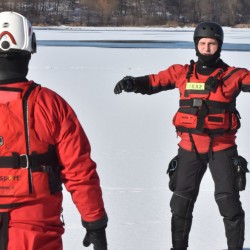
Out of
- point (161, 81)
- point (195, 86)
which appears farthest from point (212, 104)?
point (161, 81)

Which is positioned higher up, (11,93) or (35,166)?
(11,93)

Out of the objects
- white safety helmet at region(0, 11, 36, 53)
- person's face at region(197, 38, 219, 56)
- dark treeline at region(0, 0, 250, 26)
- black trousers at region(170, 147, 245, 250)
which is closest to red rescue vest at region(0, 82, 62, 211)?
white safety helmet at region(0, 11, 36, 53)

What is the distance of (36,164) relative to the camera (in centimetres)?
209

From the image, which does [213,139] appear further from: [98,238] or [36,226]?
[36,226]

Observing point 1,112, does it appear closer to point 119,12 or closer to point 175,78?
point 175,78

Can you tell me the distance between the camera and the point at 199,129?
3461mm

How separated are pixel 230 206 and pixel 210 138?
0.36 meters

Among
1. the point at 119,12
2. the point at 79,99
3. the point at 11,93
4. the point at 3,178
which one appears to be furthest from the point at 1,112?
the point at 119,12

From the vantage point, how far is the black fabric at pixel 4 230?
209 cm

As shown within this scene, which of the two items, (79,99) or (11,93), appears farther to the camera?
(79,99)

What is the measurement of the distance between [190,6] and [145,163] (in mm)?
91708

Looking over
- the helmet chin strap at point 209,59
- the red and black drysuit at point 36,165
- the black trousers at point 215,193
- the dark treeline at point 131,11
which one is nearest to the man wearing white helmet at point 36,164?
the red and black drysuit at point 36,165

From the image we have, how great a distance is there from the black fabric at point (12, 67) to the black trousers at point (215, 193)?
1.50 meters

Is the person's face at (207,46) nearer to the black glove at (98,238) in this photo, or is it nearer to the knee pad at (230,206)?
the knee pad at (230,206)
